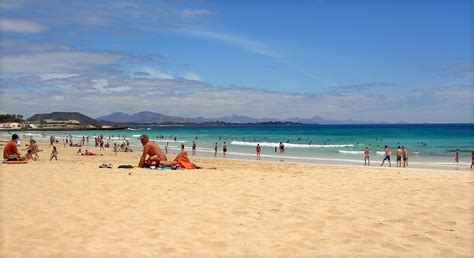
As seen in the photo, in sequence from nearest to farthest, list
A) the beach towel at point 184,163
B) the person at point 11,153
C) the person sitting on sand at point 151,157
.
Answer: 1. the person sitting on sand at point 151,157
2. the beach towel at point 184,163
3. the person at point 11,153

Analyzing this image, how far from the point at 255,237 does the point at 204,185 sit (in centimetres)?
464

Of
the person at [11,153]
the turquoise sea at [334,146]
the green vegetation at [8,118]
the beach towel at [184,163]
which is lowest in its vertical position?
the turquoise sea at [334,146]

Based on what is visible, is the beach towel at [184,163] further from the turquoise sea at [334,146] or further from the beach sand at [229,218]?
the turquoise sea at [334,146]

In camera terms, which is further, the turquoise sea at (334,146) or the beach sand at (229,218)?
the turquoise sea at (334,146)

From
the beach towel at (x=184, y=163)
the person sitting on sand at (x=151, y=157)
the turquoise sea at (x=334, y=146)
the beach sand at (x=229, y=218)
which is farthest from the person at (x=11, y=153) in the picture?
the turquoise sea at (x=334, y=146)

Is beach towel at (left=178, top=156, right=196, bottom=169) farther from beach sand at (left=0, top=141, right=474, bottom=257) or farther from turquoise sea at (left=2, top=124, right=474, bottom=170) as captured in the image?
turquoise sea at (left=2, top=124, right=474, bottom=170)

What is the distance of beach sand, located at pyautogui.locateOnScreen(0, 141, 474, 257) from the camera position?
516 cm

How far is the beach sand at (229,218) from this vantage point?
5.16m

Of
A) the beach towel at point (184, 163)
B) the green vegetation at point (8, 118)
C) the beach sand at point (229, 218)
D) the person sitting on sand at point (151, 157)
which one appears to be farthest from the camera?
the green vegetation at point (8, 118)

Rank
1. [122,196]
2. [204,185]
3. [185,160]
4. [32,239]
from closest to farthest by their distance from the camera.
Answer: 1. [32,239]
2. [122,196]
3. [204,185]
4. [185,160]

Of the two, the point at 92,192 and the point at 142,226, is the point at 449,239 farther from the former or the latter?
the point at 92,192

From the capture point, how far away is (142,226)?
611 centimetres

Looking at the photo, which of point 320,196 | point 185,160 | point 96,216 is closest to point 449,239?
point 320,196

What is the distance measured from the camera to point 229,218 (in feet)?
21.9
